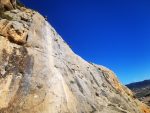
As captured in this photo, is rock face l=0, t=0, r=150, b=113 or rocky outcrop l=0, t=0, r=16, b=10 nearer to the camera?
rock face l=0, t=0, r=150, b=113

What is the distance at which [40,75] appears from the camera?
2506 cm

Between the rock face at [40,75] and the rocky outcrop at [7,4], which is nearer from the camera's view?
the rock face at [40,75]

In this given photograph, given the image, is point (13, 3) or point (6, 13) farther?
point (13, 3)

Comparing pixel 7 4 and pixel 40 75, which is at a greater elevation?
pixel 7 4

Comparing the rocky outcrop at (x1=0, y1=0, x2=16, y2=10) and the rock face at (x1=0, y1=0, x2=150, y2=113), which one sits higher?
the rocky outcrop at (x1=0, y1=0, x2=16, y2=10)

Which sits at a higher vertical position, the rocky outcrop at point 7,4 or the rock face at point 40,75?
the rocky outcrop at point 7,4

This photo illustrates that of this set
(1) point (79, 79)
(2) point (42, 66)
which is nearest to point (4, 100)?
(2) point (42, 66)

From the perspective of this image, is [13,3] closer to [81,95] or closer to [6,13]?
[6,13]

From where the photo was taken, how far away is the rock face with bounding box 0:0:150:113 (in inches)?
893

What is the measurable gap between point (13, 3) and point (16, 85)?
51.6ft

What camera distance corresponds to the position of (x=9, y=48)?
25766 mm

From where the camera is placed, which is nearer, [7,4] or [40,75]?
[40,75]

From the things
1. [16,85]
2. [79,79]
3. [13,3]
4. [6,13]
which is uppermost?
[13,3]

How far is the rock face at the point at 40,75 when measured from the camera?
22672 mm
